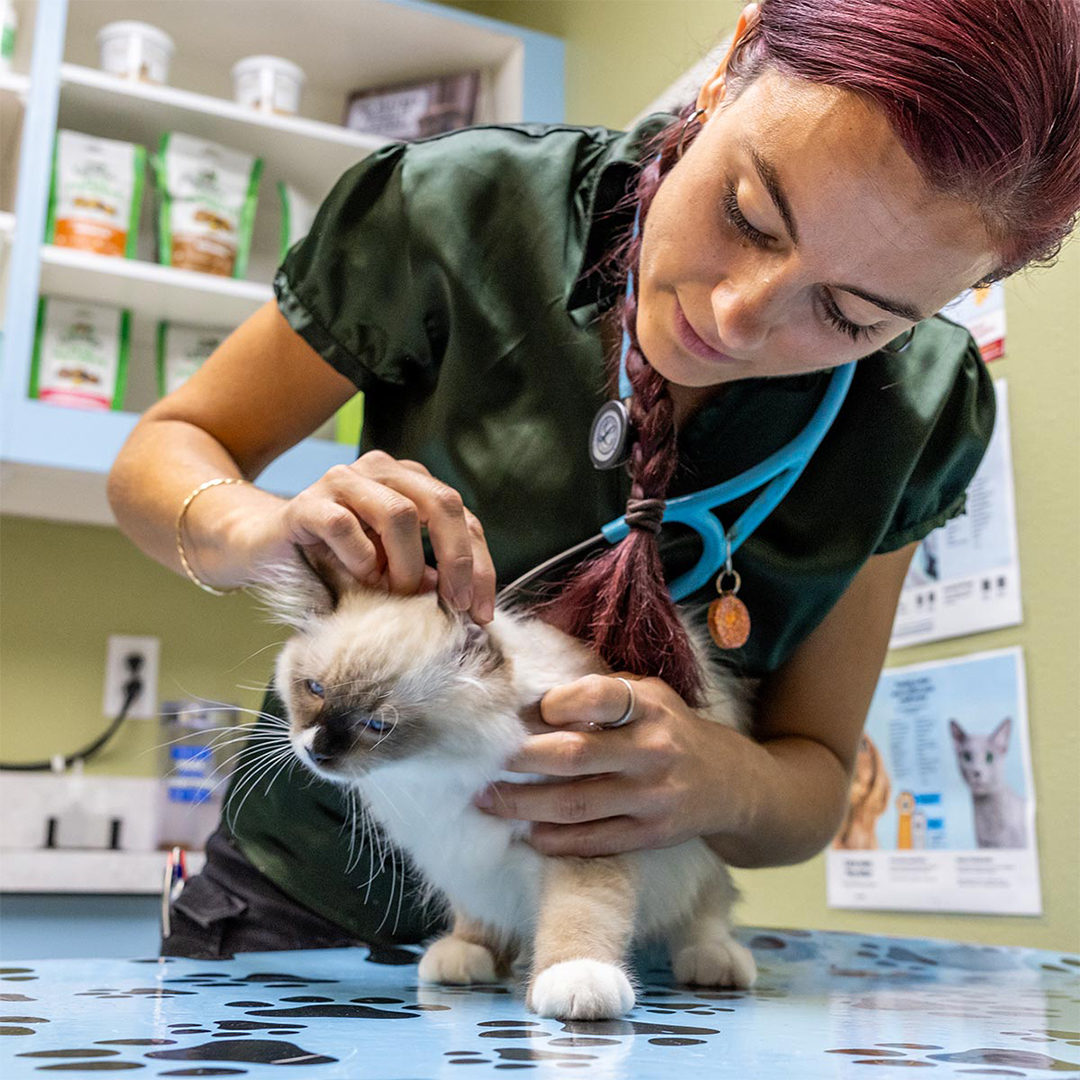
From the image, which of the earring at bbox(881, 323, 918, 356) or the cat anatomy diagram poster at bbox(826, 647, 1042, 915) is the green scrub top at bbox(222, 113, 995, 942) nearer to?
the earring at bbox(881, 323, 918, 356)

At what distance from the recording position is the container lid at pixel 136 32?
2.34 m

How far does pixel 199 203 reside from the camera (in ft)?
7.70

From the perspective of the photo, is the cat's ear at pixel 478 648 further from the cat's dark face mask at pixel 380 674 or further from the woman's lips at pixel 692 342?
the woman's lips at pixel 692 342

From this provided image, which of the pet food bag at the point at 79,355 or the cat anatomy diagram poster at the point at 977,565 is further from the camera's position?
the pet food bag at the point at 79,355

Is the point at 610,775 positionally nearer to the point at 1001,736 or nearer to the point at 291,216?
the point at 1001,736

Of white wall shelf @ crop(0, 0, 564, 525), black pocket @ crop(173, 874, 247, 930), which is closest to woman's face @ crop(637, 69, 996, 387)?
black pocket @ crop(173, 874, 247, 930)

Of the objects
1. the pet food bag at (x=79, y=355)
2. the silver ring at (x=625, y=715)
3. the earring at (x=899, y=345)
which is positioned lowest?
the silver ring at (x=625, y=715)

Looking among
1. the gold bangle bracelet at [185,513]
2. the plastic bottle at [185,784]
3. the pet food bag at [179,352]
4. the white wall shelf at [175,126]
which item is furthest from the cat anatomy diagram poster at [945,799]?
the pet food bag at [179,352]

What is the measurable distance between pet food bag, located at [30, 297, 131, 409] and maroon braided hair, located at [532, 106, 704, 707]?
1.56 meters

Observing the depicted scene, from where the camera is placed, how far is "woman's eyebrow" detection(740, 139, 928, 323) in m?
0.79

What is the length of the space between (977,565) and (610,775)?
2.95 feet

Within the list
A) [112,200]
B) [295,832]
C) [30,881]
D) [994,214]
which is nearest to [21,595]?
[30,881]

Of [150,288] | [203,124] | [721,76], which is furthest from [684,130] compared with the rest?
[203,124]

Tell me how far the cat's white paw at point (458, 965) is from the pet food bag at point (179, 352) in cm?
166
